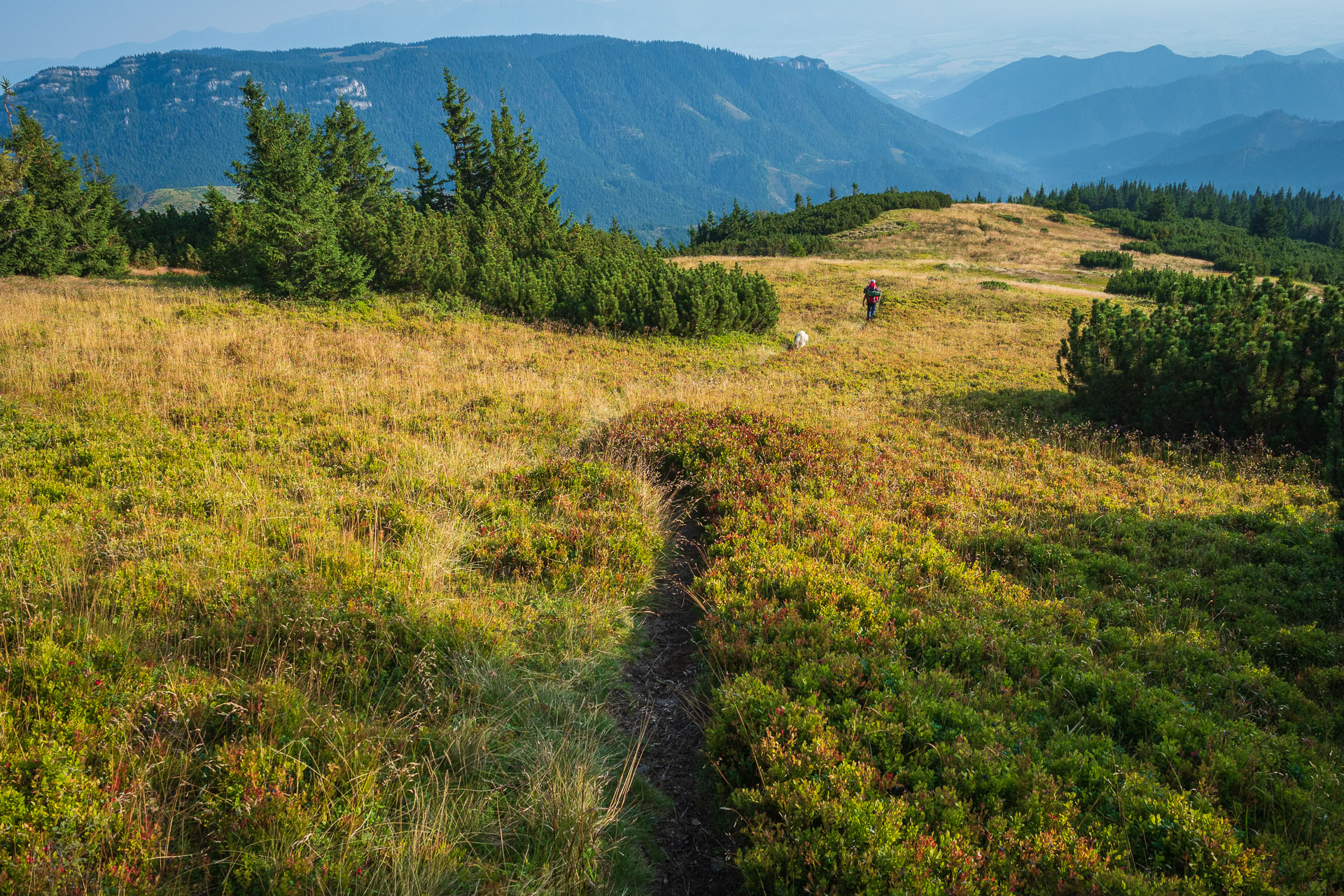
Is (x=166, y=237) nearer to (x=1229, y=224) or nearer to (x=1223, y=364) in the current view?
(x=1223, y=364)

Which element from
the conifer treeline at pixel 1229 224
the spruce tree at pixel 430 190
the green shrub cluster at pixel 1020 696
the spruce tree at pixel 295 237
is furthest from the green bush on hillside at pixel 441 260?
the conifer treeline at pixel 1229 224

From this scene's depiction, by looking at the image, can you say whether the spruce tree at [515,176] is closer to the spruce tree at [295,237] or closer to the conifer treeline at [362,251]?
the conifer treeline at [362,251]

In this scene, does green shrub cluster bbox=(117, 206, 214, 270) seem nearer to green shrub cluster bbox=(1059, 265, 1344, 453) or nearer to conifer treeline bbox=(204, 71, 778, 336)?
conifer treeline bbox=(204, 71, 778, 336)

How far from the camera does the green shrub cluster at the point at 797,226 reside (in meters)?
56.5

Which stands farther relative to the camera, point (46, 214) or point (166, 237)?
point (166, 237)

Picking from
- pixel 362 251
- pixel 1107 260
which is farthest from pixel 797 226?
Result: pixel 362 251

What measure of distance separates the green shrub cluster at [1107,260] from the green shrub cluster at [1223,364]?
4170 cm

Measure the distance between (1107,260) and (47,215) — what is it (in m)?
65.4

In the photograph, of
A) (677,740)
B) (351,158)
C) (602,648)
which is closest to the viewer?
(677,740)

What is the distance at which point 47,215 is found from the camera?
2530 centimetres

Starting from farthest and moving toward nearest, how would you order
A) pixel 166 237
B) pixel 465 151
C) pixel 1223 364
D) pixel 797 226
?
pixel 797 226, pixel 465 151, pixel 166 237, pixel 1223 364

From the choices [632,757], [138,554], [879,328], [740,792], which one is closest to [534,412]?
[138,554]

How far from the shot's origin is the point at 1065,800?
340 cm

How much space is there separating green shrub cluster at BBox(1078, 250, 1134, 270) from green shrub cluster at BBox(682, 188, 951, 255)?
802 inches
